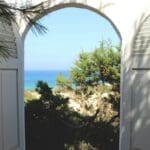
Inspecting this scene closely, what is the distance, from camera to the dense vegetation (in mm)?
5496

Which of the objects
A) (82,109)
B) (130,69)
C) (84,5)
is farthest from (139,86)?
(82,109)

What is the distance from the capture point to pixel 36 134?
5.44 metres

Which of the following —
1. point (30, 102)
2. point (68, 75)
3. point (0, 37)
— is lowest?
point (30, 102)

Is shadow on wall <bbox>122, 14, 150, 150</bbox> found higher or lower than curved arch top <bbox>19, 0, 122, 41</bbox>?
lower

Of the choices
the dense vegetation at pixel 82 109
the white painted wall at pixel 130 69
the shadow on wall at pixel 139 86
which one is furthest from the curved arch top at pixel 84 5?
the dense vegetation at pixel 82 109

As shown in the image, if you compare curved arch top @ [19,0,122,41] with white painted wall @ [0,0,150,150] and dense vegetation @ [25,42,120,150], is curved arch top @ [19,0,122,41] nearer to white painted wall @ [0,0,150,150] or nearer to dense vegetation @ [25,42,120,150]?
white painted wall @ [0,0,150,150]

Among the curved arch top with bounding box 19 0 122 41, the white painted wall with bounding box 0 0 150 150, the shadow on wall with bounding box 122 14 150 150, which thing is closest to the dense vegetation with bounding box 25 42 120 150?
the white painted wall with bounding box 0 0 150 150

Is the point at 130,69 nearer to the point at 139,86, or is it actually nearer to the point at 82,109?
the point at 139,86

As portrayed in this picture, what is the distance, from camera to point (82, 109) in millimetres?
6207

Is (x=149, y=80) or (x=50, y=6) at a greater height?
(x=50, y=6)

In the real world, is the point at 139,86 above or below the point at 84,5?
below

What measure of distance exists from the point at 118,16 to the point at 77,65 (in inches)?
114

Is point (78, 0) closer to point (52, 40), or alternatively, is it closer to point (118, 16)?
point (118, 16)

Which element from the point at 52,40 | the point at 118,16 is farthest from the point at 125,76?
the point at 52,40
